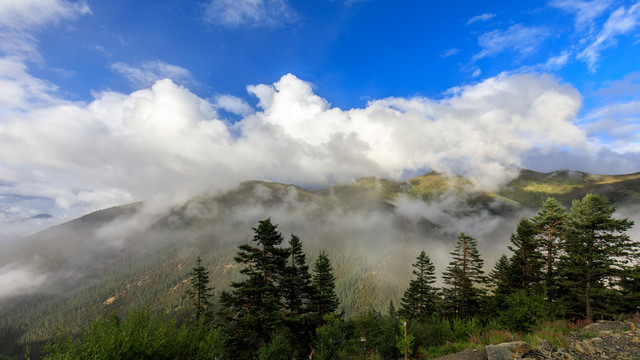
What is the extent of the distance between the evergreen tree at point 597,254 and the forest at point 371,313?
2.9 inches

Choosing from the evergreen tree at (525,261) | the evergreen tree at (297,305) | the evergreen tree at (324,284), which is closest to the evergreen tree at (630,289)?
the evergreen tree at (525,261)

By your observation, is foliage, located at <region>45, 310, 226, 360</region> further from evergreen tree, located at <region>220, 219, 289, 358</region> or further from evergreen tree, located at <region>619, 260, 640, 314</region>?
evergreen tree, located at <region>619, 260, 640, 314</region>

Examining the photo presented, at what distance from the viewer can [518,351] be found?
34.9 ft

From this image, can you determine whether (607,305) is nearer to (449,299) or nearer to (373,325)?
(373,325)

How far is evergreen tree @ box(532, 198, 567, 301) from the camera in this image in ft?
93.9

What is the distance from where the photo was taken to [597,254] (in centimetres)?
2236

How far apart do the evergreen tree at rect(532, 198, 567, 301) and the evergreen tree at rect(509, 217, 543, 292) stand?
2020 mm

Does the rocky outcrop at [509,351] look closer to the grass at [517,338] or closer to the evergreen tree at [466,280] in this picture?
the grass at [517,338]

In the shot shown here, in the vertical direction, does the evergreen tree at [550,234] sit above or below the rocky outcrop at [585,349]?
above

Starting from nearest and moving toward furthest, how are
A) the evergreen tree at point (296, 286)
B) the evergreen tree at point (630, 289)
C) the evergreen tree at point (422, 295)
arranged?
the evergreen tree at point (630, 289) < the evergreen tree at point (296, 286) < the evergreen tree at point (422, 295)

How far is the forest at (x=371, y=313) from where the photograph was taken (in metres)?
8.02

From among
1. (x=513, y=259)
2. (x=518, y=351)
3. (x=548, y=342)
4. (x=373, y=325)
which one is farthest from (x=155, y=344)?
(x=513, y=259)

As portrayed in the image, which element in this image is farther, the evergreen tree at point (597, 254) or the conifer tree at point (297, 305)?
the conifer tree at point (297, 305)

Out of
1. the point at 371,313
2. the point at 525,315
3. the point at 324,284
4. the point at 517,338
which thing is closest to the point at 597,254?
the point at 525,315
